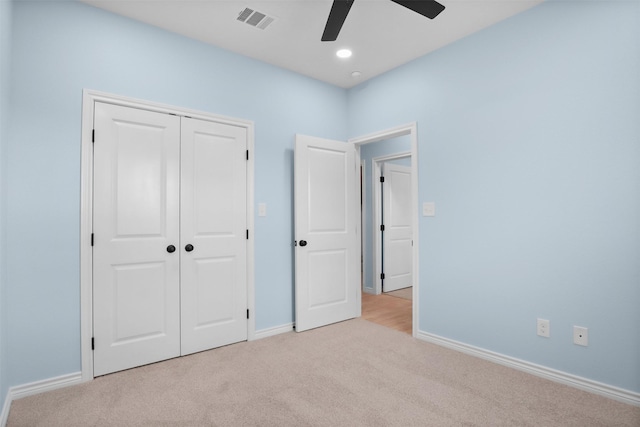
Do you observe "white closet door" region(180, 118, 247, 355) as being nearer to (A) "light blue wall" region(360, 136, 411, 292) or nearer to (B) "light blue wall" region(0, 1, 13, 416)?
(B) "light blue wall" region(0, 1, 13, 416)

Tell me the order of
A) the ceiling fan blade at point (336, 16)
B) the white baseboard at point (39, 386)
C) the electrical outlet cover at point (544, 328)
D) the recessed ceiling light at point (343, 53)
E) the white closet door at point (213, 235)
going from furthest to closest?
1. the recessed ceiling light at point (343, 53)
2. the white closet door at point (213, 235)
3. the electrical outlet cover at point (544, 328)
4. the white baseboard at point (39, 386)
5. the ceiling fan blade at point (336, 16)

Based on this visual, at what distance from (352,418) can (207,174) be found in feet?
7.19

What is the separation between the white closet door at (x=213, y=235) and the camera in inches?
112

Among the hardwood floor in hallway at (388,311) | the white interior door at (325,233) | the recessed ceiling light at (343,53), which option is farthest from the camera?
the hardwood floor in hallway at (388,311)

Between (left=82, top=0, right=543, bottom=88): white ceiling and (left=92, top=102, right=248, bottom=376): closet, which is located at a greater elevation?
(left=82, top=0, right=543, bottom=88): white ceiling

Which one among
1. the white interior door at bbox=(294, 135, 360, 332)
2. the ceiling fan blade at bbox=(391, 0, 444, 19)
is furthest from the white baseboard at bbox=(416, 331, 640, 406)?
the ceiling fan blade at bbox=(391, 0, 444, 19)

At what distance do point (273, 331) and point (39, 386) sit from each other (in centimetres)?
179

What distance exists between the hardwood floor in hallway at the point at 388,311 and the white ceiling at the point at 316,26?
2757 mm

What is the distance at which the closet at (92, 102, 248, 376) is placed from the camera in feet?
8.14

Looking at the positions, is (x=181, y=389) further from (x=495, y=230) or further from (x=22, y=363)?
(x=495, y=230)

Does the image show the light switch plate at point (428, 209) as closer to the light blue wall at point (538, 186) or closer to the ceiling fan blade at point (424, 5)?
the light blue wall at point (538, 186)

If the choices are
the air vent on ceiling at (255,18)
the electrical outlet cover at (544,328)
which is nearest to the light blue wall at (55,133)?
the air vent on ceiling at (255,18)

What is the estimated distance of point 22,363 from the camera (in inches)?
85.7

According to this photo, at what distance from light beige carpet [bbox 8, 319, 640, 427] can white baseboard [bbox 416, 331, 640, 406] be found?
0.06 metres
